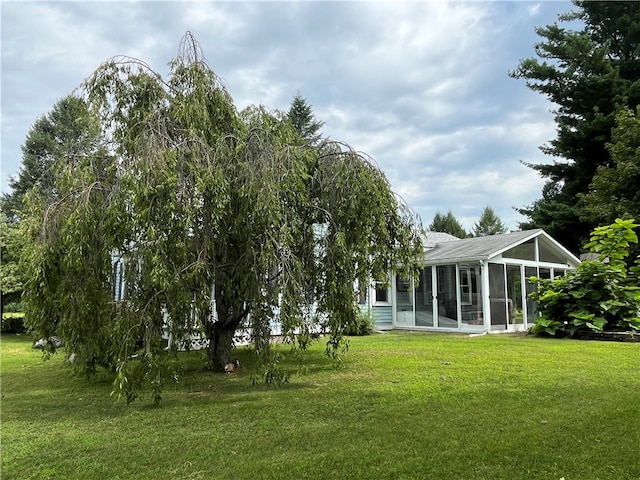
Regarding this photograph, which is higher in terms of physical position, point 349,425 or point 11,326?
point 11,326

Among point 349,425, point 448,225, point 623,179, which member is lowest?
point 349,425

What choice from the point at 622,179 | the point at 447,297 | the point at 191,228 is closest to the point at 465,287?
the point at 447,297

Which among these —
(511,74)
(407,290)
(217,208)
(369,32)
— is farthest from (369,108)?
(511,74)

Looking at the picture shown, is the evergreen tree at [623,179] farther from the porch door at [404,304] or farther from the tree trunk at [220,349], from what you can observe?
the tree trunk at [220,349]

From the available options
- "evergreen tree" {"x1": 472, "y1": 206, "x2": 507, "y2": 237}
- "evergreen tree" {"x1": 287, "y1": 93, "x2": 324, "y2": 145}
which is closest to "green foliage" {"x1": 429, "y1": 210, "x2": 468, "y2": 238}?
"evergreen tree" {"x1": 472, "y1": 206, "x2": 507, "y2": 237}

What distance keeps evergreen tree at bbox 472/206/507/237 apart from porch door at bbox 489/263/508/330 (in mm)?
29569

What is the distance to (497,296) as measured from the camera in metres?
14.5

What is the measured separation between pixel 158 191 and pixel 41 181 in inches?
110

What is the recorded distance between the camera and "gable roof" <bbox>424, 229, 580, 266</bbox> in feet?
47.0

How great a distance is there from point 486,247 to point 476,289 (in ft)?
4.98

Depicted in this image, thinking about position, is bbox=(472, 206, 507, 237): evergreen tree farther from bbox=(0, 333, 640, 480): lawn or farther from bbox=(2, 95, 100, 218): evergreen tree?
bbox=(0, 333, 640, 480): lawn

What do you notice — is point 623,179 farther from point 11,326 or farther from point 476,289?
point 11,326

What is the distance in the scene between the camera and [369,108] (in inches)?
507

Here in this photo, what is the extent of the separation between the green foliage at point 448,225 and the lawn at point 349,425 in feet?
105
